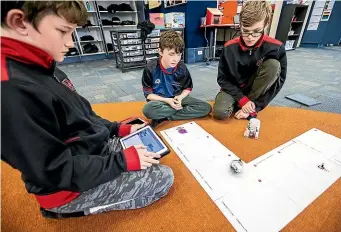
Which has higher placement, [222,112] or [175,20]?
[175,20]

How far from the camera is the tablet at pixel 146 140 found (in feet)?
2.33

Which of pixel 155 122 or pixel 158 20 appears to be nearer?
pixel 155 122

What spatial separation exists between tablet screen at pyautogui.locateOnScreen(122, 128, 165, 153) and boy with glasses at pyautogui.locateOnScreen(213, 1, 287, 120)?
55 centimetres

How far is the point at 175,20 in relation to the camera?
2.83 m

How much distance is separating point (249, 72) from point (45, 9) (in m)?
1.11

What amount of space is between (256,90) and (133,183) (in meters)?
0.94

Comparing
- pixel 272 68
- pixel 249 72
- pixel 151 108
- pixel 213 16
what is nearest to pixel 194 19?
pixel 213 16

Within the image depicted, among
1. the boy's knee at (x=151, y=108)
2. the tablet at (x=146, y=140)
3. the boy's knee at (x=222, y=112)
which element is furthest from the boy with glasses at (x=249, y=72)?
the tablet at (x=146, y=140)

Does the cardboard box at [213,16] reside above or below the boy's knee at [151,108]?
above

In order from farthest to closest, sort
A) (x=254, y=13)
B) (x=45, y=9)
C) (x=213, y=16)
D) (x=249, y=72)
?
(x=213, y=16) < (x=249, y=72) < (x=254, y=13) < (x=45, y=9)

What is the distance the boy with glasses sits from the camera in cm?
105

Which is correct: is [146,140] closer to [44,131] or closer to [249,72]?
[44,131]

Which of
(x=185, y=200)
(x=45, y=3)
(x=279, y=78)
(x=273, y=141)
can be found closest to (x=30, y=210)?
(x=185, y=200)

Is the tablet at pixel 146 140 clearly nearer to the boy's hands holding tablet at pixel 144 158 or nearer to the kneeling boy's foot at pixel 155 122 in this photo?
the boy's hands holding tablet at pixel 144 158
